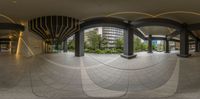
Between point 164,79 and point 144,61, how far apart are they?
93 centimetres

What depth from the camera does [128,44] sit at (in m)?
2.27

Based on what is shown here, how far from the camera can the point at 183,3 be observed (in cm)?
238

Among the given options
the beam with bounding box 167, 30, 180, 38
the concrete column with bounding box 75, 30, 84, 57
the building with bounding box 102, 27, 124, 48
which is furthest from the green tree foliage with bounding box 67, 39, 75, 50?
the beam with bounding box 167, 30, 180, 38

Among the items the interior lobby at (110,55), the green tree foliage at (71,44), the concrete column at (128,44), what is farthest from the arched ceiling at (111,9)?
the green tree foliage at (71,44)

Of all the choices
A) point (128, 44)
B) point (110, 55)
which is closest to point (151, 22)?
point (128, 44)

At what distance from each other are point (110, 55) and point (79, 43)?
1.65 feet

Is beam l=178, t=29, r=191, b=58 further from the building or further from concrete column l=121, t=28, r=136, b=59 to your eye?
the building

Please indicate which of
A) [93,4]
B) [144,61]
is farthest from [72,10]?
[144,61]

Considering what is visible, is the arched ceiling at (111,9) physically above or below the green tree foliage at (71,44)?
above

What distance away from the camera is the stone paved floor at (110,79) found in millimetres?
2703

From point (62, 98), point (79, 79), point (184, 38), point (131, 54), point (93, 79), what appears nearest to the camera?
point (131, 54)

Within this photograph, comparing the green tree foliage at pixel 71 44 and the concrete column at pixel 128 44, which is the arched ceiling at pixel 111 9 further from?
the green tree foliage at pixel 71 44

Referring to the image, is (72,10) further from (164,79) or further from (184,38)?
(164,79)

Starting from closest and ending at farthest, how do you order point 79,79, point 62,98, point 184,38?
point 184,38
point 62,98
point 79,79
